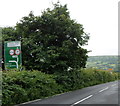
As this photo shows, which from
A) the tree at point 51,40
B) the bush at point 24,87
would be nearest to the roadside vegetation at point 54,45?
the tree at point 51,40

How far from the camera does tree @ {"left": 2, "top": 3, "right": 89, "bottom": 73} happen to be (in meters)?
20.5

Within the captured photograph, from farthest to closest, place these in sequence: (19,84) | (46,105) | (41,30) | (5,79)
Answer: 1. (41,30)
2. (19,84)
3. (5,79)
4. (46,105)

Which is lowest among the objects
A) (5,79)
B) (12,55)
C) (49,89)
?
(49,89)

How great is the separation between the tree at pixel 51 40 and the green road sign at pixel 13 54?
305 centimetres

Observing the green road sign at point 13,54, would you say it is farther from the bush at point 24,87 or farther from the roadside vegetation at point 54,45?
the bush at point 24,87

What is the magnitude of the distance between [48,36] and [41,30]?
4.60 ft

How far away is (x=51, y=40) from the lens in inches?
844

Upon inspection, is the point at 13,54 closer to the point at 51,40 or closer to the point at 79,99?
the point at 51,40

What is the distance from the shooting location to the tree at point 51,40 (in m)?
20.5

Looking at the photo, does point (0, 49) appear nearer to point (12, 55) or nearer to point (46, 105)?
point (12, 55)

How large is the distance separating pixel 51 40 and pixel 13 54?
16.9 feet

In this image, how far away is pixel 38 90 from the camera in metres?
15.4

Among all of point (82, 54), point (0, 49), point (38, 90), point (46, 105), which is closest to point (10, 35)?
point (0, 49)

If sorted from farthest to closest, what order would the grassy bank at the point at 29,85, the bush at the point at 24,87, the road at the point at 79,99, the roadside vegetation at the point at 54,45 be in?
the roadside vegetation at the point at 54,45 < the road at the point at 79,99 < the grassy bank at the point at 29,85 < the bush at the point at 24,87
